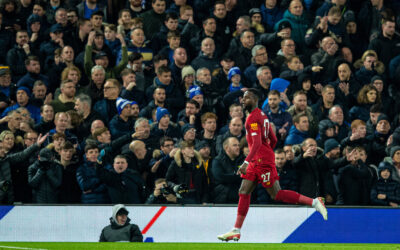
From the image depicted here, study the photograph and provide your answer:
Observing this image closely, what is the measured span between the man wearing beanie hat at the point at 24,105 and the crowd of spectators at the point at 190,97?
27 mm

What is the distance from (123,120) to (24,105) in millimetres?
2126

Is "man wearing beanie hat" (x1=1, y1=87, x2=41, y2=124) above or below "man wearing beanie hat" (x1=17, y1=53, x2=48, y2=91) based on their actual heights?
below

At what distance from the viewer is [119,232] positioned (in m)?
11.3

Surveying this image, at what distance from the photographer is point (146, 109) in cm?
1418

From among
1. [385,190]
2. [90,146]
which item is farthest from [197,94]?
[385,190]

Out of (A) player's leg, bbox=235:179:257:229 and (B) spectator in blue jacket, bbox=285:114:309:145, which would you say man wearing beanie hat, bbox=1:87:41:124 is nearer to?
(B) spectator in blue jacket, bbox=285:114:309:145

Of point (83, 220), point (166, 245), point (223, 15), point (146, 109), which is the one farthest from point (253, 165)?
point (223, 15)

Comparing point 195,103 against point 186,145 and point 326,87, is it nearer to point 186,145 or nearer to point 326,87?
point 186,145

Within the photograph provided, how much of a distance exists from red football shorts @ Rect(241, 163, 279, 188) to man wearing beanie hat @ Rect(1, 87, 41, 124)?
18.8 feet

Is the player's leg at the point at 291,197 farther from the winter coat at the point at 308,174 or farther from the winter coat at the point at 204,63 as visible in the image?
the winter coat at the point at 204,63

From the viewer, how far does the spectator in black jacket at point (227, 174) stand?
12.4 m

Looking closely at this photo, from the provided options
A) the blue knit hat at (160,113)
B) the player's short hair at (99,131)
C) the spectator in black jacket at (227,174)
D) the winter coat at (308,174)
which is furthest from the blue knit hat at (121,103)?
the winter coat at (308,174)

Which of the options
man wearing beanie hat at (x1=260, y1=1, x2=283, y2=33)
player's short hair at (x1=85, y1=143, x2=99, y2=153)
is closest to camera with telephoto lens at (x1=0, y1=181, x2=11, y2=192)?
player's short hair at (x1=85, y1=143, x2=99, y2=153)

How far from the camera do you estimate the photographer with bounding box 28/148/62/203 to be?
12125mm
